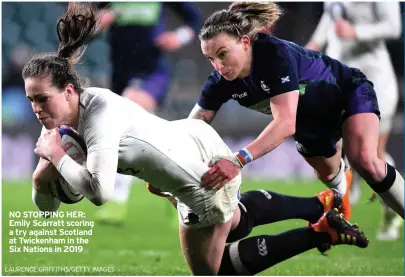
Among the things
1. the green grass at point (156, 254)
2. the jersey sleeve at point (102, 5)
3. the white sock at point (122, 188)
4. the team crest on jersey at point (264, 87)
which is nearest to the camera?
the team crest on jersey at point (264, 87)

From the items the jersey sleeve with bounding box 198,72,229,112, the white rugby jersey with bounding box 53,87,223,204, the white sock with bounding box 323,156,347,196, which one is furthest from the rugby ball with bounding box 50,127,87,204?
the white sock with bounding box 323,156,347,196

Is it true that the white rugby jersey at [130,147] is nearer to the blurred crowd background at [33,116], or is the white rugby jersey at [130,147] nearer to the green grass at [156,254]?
the green grass at [156,254]

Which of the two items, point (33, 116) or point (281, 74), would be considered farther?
point (33, 116)

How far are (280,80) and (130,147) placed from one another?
884mm

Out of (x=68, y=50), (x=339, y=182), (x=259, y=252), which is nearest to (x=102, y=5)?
(x=68, y=50)

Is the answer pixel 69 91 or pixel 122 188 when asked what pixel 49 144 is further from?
pixel 122 188

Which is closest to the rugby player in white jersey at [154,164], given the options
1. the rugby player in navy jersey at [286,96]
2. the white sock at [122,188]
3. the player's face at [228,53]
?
the rugby player in navy jersey at [286,96]

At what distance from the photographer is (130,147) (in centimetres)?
339

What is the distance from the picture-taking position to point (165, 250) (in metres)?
5.64

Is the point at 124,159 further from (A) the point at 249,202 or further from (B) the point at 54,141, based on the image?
(A) the point at 249,202

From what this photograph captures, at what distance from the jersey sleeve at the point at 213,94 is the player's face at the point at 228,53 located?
0.28 metres

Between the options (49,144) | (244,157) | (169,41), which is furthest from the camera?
(169,41)

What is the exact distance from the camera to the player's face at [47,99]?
331cm

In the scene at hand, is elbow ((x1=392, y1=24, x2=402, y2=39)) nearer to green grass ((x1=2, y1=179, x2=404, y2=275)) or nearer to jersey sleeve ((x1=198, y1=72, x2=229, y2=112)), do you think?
green grass ((x1=2, y1=179, x2=404, y2=275))
